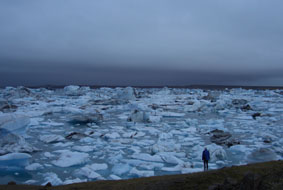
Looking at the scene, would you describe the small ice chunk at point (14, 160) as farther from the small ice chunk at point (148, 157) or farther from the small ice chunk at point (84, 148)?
the small ice chunk at point (148, 157)

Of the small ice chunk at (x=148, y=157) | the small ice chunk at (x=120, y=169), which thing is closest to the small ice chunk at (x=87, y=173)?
the small ice chunk at (x=120, y=169)

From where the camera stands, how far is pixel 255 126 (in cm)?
1223

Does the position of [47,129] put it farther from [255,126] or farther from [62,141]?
[255,126]

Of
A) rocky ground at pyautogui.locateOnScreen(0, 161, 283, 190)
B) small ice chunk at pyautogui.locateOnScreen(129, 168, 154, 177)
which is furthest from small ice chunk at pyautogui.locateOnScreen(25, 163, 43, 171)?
small ice chunk at pyautogui.locateOnScreen(129, 168, 154, 177)

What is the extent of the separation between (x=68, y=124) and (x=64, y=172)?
301 inches

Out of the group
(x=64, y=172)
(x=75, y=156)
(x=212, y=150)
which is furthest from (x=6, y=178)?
(x=212, y=150)

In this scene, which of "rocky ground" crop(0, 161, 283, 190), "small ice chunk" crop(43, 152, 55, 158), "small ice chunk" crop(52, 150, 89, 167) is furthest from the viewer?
"small ice chunk" crop(43, 152, 55, 158)

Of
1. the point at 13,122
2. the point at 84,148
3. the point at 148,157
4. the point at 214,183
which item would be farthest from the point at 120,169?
the point at 13,122

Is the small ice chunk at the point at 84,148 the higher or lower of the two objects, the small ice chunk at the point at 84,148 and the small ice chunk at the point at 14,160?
the lower

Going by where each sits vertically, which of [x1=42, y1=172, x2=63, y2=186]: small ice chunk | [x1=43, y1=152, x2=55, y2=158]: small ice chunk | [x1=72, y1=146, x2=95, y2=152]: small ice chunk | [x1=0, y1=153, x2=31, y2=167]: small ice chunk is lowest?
[x1=72, y1=146, x2=95, y2=152]: small ice chunk

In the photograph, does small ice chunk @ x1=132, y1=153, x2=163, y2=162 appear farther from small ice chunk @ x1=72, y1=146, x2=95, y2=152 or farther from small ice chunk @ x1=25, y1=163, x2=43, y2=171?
small ice chunk @ x1=25, y1=163, x2=43, y2=171

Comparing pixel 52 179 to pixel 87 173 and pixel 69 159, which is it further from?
pixel 69 159

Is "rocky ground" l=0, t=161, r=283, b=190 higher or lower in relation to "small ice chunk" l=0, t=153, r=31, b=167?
higher

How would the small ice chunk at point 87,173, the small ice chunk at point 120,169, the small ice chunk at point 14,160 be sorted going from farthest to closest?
1. the small ice chunk at point 14,160
2. the small ice chunk at point 120,169
3. the small ice chunk at point 87,173
